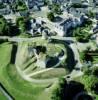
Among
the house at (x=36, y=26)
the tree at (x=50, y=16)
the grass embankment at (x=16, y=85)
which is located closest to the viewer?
the grass embankment at (x=16, y=85)

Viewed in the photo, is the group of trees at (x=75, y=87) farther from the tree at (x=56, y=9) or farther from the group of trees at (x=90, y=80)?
the tree at (x=56, y=9)

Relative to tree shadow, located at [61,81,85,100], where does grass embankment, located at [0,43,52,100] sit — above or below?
above

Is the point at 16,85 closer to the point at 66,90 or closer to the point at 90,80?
the point at 66,90

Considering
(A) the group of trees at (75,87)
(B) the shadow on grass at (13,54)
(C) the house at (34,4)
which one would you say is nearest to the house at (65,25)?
(B) the shadow on grass at (13,54)

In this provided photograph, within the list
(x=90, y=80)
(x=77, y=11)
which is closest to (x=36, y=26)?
(x=77, y=11)

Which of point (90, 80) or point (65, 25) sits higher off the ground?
point (90, 80)

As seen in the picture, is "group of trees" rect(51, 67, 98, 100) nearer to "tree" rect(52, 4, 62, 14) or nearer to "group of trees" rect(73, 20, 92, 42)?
"group of trees" rect(73, 20, 92, 42)

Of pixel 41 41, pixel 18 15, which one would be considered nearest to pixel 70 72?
pixel 41 41

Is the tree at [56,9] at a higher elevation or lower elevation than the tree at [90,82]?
lower

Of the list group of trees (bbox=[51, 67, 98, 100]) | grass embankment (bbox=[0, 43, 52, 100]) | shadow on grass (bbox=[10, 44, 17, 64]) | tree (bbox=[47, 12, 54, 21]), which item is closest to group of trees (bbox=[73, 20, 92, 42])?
tree (bbox=[47, 12, 54, 21])
